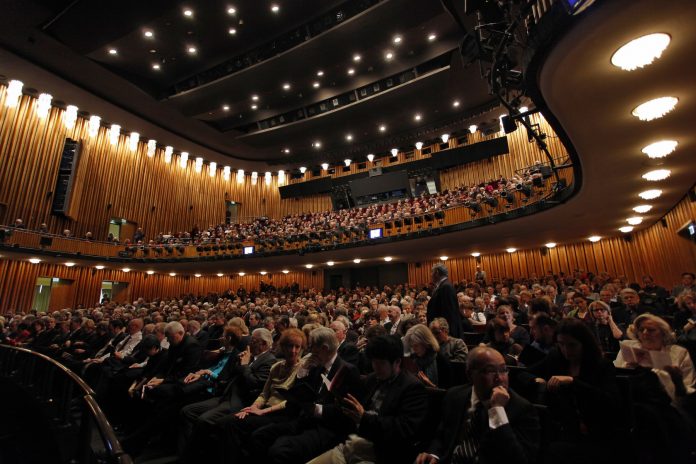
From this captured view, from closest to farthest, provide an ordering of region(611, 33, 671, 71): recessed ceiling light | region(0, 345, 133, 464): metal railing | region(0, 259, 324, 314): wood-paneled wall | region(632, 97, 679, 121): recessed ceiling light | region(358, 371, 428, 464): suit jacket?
region(358, 371, 428, 464): suit jacket, region(0, 345, 133, 464): metal railing, region(611, 33, 671, 71): recessed ceiling light, region(632, 97, 679, 121): recessed ceiling light, region(0, 259, 324, 314): wood-paneled wall

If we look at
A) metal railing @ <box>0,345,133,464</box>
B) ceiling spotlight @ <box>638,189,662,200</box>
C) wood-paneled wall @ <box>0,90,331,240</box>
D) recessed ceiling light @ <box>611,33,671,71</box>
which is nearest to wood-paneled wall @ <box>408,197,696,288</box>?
ceiling spotlight @ <box>638,189,662,200</box>

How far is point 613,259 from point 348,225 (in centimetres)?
854

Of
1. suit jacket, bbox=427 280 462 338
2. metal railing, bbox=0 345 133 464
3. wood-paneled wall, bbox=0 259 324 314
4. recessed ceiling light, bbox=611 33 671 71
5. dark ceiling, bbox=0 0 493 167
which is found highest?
dark ceiling, bbox=0 0 493 167

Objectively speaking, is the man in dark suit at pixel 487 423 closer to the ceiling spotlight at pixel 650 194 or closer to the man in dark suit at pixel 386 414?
the man in dark suit at pixel 386 414

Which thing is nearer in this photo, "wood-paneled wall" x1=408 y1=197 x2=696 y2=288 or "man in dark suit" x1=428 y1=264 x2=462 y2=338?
"man in dark suit" x1=428 y1=264 x2=462 y2=338

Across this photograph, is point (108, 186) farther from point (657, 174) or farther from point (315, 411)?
point (657, 174)

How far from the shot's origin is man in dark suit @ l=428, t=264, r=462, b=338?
11.0ft

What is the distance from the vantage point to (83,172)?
50.0 ft

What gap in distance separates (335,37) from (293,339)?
1143 centimetres

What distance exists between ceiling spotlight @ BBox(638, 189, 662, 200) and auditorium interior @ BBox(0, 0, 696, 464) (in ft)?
0.17

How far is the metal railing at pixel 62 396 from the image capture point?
2070 mm

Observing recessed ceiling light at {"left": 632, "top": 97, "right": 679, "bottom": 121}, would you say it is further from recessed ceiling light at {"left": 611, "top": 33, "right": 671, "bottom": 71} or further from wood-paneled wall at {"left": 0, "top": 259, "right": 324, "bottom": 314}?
wood-paneled wall at {"left": 0, "top": 259, "right": 324, "bottom": 314}

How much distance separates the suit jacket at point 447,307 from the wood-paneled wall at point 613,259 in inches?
279

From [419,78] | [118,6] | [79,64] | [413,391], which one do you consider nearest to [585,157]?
[413,391]
